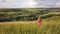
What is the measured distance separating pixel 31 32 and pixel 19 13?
0.26m

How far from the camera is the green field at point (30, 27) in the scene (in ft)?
3.28

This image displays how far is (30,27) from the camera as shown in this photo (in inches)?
39.8

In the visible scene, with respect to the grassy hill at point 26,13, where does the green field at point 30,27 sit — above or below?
below

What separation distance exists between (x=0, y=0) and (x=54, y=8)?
24.8 inches

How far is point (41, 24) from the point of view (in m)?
1.01

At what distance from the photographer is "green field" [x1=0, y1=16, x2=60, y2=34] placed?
3.28 feet

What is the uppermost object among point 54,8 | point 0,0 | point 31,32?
point 0,0

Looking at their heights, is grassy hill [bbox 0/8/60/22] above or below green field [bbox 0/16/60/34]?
above

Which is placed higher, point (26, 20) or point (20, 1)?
point (20, 1)

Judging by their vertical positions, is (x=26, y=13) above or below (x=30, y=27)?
above

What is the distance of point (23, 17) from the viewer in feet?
3.37

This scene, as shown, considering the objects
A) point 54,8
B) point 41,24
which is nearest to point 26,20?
point 41,24

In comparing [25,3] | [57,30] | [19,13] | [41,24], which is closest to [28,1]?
[25,3]

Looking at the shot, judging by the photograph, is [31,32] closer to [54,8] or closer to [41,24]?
[41,24]
